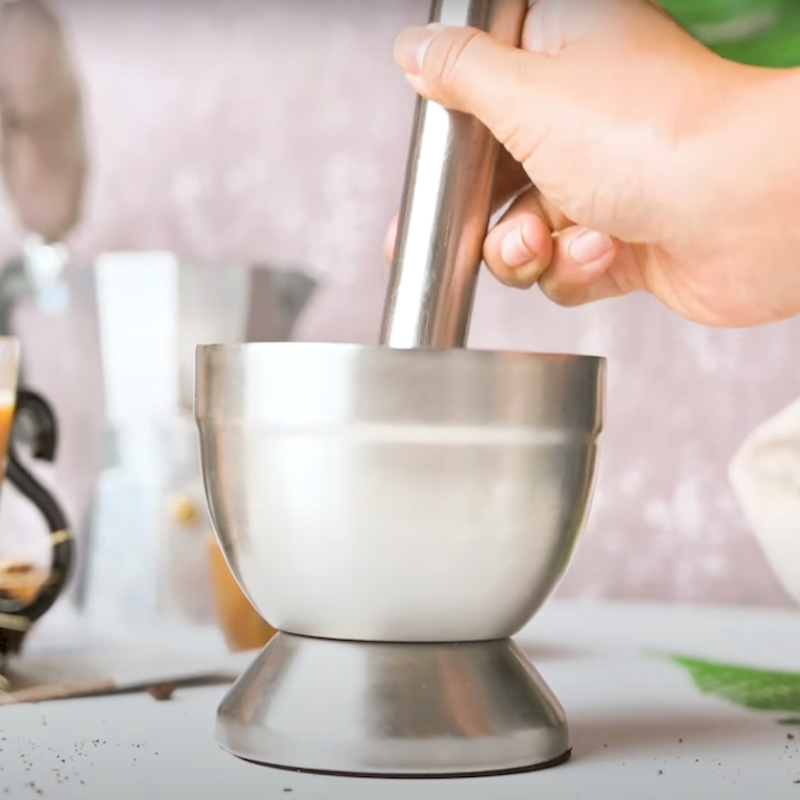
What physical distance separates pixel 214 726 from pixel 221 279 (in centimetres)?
63

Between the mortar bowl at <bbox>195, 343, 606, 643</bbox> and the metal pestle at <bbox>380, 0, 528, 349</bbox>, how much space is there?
0.08m

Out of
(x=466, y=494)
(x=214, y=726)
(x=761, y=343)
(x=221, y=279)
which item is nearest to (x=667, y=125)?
(x=466, y=494)

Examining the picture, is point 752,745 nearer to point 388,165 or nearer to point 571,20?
point 571,20

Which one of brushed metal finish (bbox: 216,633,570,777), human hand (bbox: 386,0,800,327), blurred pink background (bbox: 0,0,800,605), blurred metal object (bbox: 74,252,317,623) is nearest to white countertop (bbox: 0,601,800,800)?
brushed metal finish (bbox: 216,633,570,777)

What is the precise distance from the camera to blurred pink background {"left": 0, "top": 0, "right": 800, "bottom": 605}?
1.39 metres

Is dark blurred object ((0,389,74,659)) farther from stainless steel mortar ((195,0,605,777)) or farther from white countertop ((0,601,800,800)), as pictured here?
stainless steel mortar ((195,0,605,777))

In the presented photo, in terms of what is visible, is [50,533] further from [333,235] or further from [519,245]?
[333,235]

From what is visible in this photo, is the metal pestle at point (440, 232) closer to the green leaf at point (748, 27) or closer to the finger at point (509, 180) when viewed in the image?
the finger at point (509, 180)

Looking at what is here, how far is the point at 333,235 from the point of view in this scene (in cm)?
143

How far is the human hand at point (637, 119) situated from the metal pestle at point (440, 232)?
2cm

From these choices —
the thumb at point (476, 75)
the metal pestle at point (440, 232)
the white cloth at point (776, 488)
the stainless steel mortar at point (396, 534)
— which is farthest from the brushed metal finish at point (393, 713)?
the white cloth at point (776, 488)

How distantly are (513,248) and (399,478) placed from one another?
1.05ft

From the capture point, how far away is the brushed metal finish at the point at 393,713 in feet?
1.76

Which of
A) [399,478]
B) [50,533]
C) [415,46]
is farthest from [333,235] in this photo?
[399,478]
